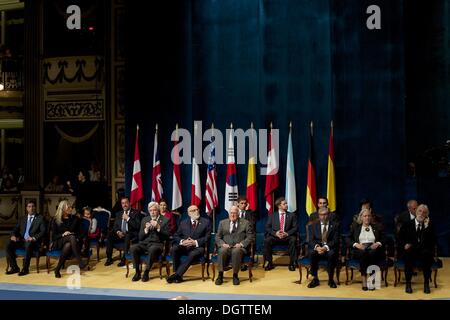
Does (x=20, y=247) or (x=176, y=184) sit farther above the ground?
(x=176, y=184)

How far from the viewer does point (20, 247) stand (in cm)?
875

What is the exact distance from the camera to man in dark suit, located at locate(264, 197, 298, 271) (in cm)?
860

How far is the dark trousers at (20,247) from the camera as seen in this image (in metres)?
8.57

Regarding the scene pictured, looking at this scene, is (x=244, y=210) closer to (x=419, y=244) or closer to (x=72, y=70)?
(x=419, y=244)

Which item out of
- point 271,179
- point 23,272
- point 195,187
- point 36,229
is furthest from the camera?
point 195,187

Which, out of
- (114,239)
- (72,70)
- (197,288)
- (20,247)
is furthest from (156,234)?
(72,70)

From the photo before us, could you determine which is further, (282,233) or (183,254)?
(282,233)

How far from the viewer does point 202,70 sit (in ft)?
33.9

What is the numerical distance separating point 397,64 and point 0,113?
930cm

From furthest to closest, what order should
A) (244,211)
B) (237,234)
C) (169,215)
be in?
(169,215)
(244,211)
(237,234)

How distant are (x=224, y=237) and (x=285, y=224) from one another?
108 centimetres

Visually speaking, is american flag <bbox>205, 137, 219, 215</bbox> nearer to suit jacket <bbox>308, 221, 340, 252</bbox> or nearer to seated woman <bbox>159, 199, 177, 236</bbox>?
seated woman <bbox>159, 199, 177, 236</bbox>

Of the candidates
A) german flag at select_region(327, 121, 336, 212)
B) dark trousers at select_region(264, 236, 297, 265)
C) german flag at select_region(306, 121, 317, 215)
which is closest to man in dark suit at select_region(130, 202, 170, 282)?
dark trousers at select_region(264, 236, 297, 265)

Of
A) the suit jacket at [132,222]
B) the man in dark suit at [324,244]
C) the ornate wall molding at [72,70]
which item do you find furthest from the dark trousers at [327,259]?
the ornate wall molding at [72,70]
